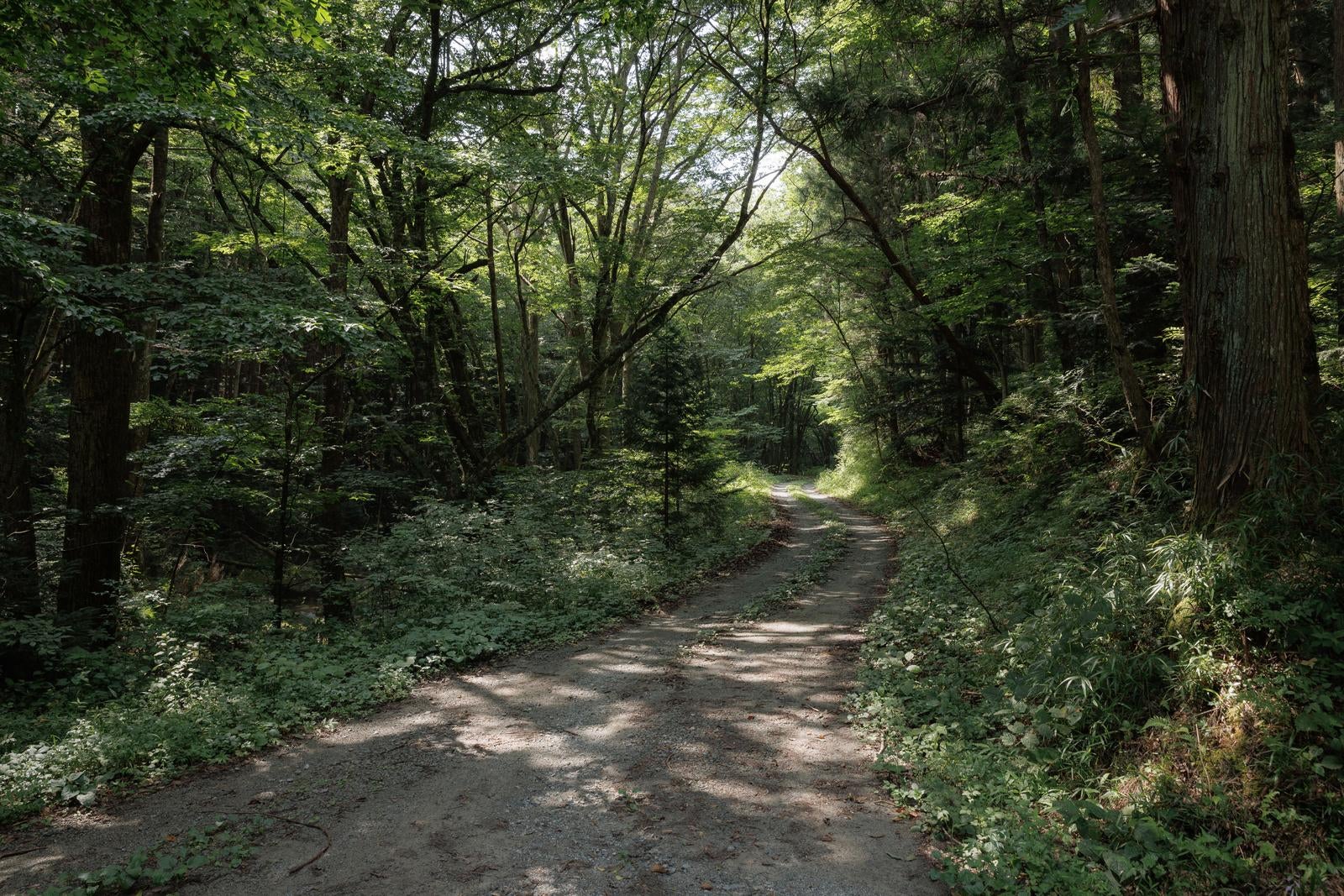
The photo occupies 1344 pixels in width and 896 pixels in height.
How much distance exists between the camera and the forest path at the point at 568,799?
11.5 ft

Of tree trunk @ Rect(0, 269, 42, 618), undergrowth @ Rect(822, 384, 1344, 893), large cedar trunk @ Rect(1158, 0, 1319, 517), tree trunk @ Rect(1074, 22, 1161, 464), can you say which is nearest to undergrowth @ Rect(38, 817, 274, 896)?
undergrowth @ Rect(822, 384, 1344, 893)

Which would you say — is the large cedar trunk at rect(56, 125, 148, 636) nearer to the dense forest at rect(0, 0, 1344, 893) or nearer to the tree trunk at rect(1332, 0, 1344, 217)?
the dense forest at rect(0, 0, 1344, 893)

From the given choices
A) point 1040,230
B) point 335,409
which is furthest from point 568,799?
point 1040,230

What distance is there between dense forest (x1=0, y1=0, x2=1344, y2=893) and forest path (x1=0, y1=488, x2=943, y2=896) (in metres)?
0.27

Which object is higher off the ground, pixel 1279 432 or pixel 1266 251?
pixel 1266 251

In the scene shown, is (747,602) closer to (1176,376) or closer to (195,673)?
(1176,376)

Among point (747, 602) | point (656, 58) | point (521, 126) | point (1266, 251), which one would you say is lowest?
point (747, 602)

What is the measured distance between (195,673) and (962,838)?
23.8 feet

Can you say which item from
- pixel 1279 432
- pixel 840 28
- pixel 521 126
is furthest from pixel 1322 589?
pixel 521 126

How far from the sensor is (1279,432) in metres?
4.57

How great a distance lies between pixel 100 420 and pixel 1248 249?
12.2 m

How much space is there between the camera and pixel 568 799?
14.2 ft

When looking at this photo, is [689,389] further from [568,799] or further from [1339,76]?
[1339,76]

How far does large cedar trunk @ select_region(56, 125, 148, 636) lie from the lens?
8.03 metres
